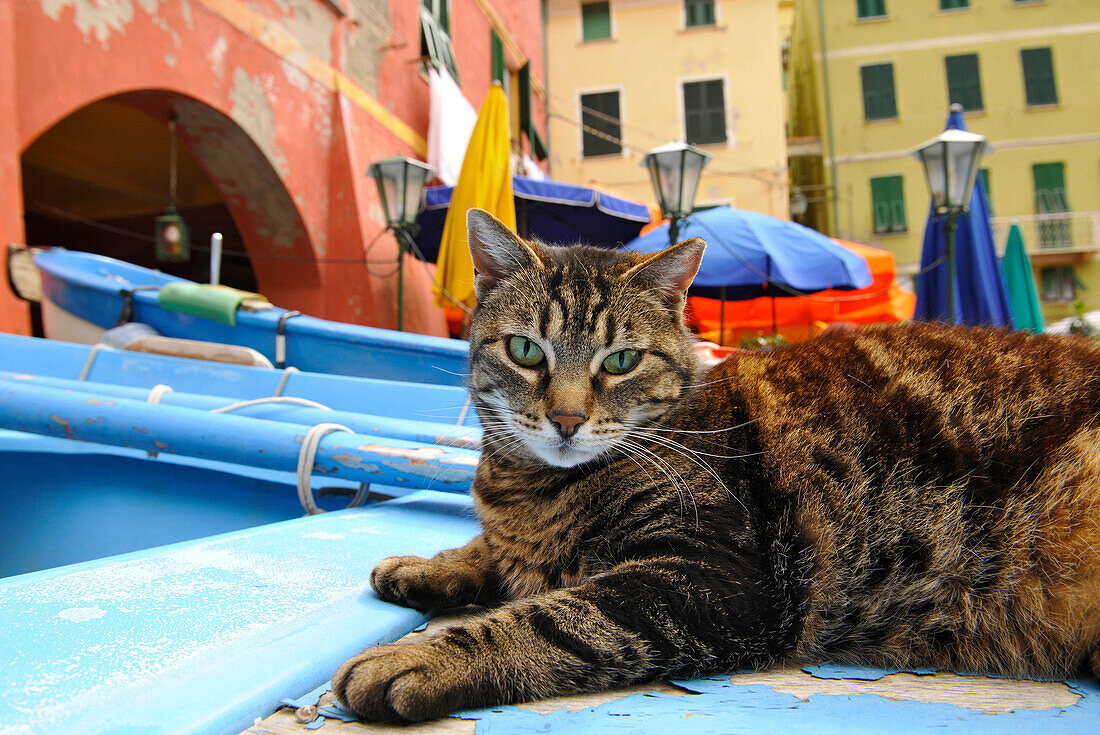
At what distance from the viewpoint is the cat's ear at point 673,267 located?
1.75m

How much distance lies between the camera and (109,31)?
5.61m

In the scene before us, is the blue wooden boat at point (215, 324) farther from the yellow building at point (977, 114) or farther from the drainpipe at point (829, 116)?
the drainpipe at point (829, 116)

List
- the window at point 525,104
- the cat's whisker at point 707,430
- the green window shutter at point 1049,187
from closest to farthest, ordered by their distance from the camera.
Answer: the cat's whisker at point 707,430 < the window at point 525,104 < the green window shutter at point 1049,187

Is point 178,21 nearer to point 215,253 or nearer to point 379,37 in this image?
point 215,253

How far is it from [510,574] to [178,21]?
6859 mm

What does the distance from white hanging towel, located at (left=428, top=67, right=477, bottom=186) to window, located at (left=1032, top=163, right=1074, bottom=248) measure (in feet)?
55.6

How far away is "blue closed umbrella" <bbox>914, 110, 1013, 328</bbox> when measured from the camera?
669 cm

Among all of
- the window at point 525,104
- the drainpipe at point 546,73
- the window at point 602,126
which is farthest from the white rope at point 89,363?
the window at point 602,126

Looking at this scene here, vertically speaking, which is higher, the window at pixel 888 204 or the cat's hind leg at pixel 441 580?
the window at pixel 888 204

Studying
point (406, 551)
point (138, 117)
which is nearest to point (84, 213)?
point (138, 117)

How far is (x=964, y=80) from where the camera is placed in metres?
19.3

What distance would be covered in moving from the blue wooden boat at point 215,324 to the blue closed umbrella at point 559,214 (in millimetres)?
2770

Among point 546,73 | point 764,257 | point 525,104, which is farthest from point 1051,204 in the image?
point 764,257

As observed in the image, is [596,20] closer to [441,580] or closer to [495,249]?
[495,249]
